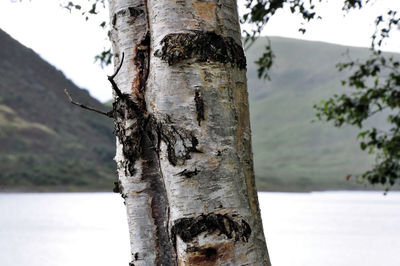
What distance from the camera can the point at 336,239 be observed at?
66.3 feet

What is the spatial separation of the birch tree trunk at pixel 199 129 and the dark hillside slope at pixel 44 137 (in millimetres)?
54478

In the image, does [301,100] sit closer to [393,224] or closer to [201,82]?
[393,224]

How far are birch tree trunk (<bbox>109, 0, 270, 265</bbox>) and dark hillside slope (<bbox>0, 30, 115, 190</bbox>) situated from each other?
5448 centimetres

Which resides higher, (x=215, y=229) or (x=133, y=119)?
(x=133, y=119)

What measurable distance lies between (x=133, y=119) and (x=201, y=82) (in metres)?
0.32

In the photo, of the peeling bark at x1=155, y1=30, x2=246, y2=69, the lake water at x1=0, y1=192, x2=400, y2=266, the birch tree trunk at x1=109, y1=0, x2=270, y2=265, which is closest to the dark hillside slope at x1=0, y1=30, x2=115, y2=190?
the lake water at x1=0, y1=192, x2=400, y2=266

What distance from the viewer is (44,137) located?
6550 centimetres

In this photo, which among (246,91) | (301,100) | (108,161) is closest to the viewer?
(246,91)

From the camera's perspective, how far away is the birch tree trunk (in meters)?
1.40

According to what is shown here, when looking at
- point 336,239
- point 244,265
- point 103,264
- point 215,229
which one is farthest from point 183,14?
point 336,239

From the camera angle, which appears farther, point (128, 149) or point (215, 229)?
point (128, 149)

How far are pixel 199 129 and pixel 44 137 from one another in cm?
6751

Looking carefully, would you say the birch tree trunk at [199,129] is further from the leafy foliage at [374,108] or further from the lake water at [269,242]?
the lake water at [269,242]

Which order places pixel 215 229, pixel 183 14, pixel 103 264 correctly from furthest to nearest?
pixel 103 264 < pixel 183 14 < pixel 215 229
